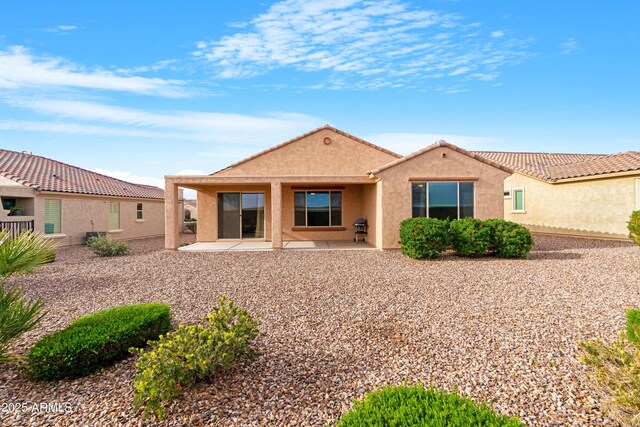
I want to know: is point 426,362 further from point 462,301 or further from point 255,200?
point 255,200

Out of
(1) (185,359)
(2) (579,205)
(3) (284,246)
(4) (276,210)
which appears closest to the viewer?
(1) (185,359)

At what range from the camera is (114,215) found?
20859mm

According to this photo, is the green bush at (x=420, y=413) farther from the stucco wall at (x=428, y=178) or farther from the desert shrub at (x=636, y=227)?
the desert shrub at (x=636, y=227)

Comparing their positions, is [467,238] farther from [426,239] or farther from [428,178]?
[428,178]

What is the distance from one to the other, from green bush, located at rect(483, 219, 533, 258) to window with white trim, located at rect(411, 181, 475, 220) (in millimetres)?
1938

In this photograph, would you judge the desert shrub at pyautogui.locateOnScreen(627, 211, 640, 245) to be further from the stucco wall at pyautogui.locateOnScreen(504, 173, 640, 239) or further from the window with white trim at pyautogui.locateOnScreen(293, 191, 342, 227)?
the window with white trim at pyautogui.locateOnScreen(293, 191, 342, 227)

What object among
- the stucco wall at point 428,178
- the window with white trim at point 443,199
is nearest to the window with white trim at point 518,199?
the stucco wall at point 428,178

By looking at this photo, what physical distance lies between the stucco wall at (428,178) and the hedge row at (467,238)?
1595 mm

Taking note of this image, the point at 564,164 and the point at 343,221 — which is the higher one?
the point at 564,164

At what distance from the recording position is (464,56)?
42.4 feet

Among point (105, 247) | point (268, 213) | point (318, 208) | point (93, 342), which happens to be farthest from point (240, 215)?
point (93, 342)

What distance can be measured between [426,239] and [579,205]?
1244 centimetres

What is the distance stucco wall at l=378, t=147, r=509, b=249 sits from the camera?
13852 mm

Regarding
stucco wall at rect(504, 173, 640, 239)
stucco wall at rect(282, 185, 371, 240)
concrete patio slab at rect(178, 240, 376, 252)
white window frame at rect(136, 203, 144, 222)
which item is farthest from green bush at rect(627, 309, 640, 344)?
white window frame at rect(136, 203, 144, 222)
